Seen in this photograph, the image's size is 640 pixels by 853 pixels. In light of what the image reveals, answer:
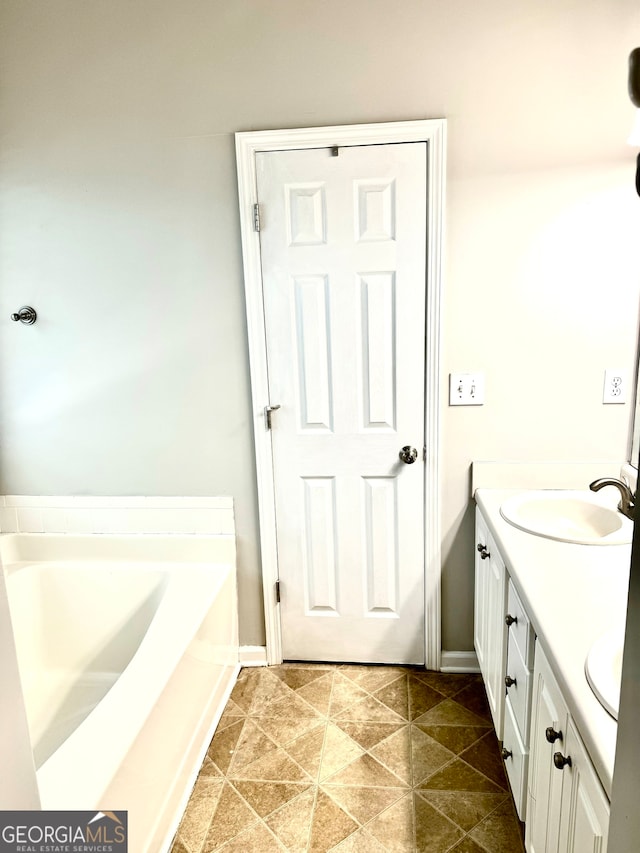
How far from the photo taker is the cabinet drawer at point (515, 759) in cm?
155

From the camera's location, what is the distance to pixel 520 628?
5.21 ft

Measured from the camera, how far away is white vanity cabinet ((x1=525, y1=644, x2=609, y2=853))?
1.02 meters

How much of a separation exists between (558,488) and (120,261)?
1.86 m

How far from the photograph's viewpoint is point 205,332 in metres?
2.30

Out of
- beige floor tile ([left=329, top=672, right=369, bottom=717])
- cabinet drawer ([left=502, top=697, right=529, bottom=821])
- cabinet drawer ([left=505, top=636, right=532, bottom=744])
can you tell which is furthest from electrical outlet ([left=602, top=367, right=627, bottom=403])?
beige floor tile ([left=329, top=672, right=369, bottom=717])

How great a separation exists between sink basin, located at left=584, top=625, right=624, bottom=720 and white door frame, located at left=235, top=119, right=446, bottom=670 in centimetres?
113

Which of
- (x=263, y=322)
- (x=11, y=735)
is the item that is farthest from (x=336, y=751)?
(x=11, y=735)

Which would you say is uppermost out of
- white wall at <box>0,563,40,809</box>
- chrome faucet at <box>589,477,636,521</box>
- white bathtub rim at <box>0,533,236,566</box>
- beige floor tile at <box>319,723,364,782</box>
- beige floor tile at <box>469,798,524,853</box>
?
white wall at <box>0,563,40,809</box>

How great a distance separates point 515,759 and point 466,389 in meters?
1.20

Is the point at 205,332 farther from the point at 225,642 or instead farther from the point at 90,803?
the point at 90,803

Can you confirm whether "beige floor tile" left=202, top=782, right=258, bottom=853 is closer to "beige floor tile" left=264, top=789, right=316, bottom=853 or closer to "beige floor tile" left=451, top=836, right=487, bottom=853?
"beige floor tile" left=264, top=789, right=316, bottom=853

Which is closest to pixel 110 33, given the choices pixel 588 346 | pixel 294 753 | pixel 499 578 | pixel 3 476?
pixel 3 476

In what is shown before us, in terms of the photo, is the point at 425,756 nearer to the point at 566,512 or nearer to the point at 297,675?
the point at 297,675

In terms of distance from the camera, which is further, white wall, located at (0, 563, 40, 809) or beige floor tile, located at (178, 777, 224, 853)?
beige floor tile, located at (178, 777, 224, 853)
